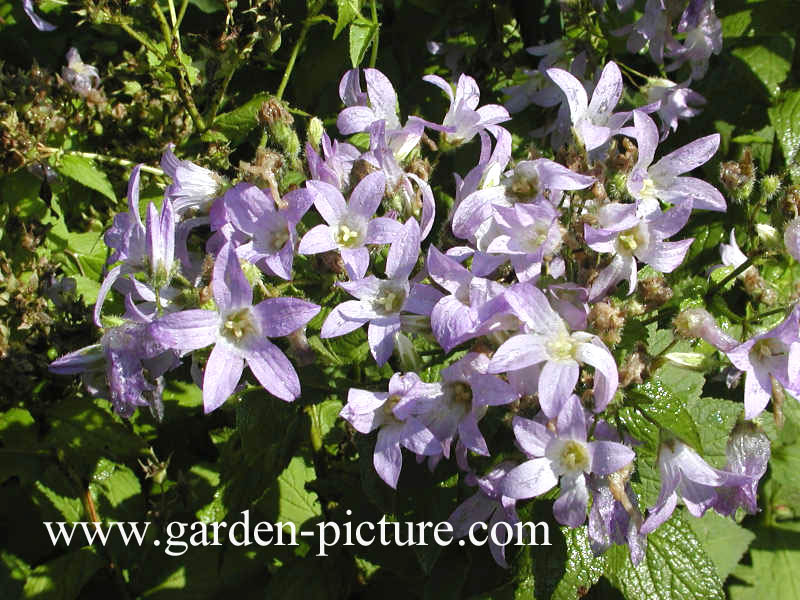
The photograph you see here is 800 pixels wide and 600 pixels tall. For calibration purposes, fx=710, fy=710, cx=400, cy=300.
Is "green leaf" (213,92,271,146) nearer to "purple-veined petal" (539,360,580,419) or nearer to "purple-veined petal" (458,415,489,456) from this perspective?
"purple-veined petal" (458,415,489,456)

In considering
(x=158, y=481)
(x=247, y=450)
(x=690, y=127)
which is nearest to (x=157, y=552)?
(x=158, y=481)

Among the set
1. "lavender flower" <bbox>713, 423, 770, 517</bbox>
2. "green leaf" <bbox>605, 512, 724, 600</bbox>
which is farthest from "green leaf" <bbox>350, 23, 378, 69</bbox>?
"green leaf" <bbox>605, 512, 724, 600</bbox>

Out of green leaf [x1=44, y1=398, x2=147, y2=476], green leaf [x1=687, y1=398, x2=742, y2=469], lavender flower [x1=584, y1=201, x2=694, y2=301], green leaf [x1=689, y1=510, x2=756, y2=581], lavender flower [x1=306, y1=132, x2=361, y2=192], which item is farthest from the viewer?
green leaf [x1=689, y1=510, x2=756, y2=581]

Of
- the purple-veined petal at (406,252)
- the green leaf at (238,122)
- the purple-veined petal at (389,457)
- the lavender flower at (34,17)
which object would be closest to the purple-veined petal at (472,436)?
the purple-veined petal at (389,457)

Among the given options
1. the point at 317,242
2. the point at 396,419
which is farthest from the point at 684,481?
the point at 317,242

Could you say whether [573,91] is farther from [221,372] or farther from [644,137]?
[221,372]

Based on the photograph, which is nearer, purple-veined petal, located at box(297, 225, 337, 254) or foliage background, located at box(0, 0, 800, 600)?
purple-veined petal, located at box(297, 225, 337, 254)
